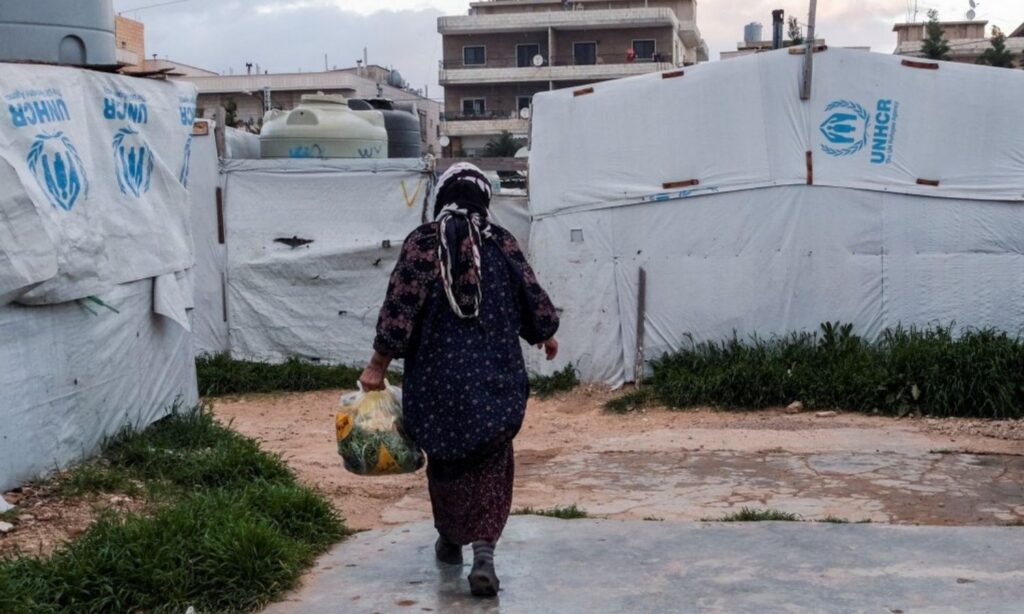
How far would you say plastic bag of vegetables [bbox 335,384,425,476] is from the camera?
14.9 feet

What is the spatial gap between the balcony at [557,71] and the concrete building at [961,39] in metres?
9.25

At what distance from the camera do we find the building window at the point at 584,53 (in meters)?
46.9

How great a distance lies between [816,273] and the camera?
9.10 metres

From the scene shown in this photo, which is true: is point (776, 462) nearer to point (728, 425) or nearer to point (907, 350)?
point (728, 425)

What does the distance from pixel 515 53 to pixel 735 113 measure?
39.5m

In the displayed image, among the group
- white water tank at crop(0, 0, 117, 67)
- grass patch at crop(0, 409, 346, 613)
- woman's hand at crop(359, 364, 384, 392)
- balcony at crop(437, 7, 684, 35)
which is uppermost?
balcony at crop(437, 7, 684, 35)

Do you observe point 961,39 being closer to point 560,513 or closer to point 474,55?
point 474,55

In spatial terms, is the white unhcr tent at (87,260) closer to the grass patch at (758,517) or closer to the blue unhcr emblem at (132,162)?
the blue unhcr emblem at (132,162)

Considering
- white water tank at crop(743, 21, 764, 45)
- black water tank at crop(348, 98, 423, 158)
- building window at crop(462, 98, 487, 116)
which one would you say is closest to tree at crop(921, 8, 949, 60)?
white water tank at crop(743, 21, 764, 45)

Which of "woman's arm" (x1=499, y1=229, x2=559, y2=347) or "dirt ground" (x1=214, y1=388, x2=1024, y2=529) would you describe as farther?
"dirt ground" (x1=214, y1=388, x2=1024, y2=529)

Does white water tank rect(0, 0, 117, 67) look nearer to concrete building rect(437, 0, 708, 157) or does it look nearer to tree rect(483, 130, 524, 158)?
tree rect(483, 130, 524, 158)

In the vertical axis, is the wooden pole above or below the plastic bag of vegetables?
below

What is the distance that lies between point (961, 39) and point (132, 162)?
4738cm

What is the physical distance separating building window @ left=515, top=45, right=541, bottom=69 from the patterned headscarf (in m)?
43.5
